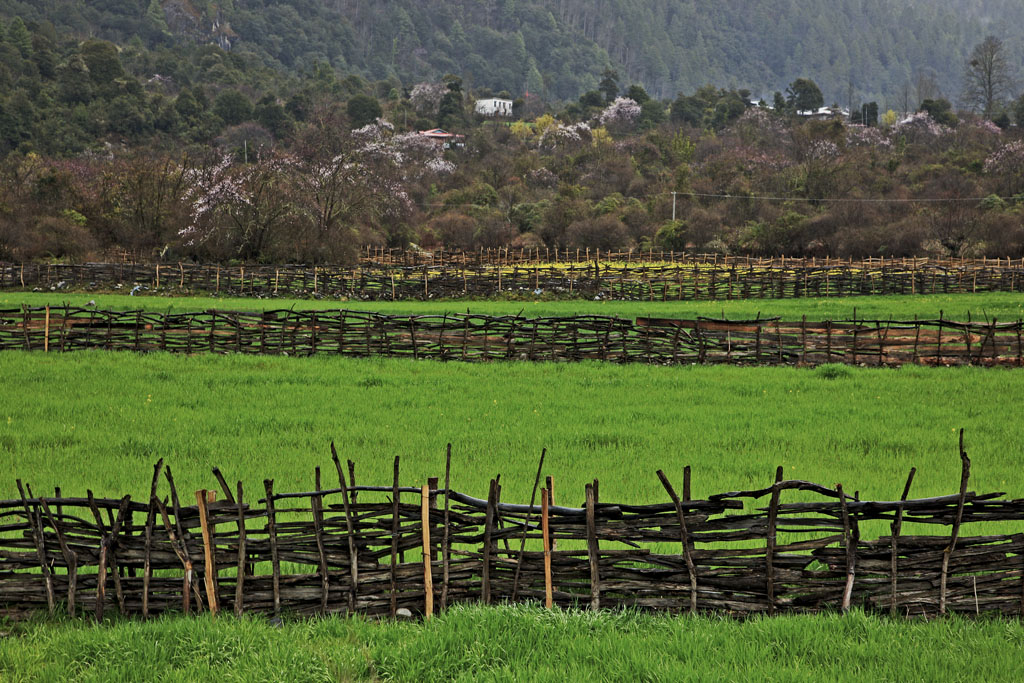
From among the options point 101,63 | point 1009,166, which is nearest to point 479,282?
point 1009,166

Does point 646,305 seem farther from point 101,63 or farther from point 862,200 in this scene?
point 101,63

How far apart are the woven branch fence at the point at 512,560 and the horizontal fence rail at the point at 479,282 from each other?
109 ft

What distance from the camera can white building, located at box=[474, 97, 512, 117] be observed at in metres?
129

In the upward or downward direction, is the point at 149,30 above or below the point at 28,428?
above

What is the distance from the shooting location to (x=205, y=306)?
1259 inches

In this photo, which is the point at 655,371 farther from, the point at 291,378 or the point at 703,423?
the point at 291,378

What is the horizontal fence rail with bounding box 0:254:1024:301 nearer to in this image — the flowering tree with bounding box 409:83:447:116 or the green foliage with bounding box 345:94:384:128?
the green foliage with bounding box 345:94:384:128

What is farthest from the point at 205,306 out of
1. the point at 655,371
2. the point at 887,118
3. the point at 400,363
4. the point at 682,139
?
the point at 887,118

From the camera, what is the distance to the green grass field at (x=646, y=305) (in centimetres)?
3033

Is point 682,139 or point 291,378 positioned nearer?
point 291,378

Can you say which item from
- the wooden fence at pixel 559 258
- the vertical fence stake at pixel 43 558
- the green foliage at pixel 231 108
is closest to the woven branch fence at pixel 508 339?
the vertical fence stake at pixel 43 558

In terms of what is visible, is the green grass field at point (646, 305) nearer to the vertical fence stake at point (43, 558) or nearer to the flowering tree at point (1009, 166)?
the vertical fence stake at point (43, 558)

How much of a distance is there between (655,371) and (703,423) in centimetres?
510

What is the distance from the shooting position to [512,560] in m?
6.24
